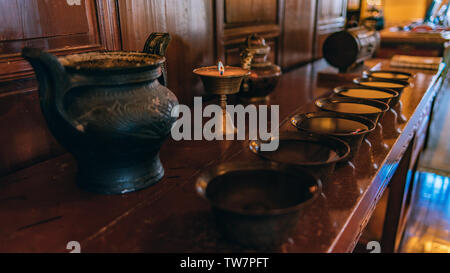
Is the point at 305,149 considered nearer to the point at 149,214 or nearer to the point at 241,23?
the point at 149,214

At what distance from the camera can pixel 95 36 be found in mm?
1323

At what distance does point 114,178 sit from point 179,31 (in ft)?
3.09

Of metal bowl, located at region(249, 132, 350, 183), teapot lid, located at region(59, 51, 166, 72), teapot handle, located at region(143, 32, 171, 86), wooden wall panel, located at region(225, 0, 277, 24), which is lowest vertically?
metal bowl, located at region(249, 132, 350, 183)

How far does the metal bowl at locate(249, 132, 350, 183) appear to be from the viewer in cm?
103

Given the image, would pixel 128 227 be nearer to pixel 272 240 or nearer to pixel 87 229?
pixel 87 229

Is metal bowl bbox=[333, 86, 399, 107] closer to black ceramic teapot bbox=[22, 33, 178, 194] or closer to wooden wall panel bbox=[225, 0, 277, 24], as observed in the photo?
wooden wall panel bbox=[225, 0, 277, 24]

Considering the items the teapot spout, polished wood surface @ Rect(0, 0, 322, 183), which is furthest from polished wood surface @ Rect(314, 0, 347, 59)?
the teapot spout

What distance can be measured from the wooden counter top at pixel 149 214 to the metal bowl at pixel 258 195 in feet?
0.20

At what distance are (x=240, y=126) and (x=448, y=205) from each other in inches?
102

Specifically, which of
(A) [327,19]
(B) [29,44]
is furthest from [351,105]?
(A) [327,19]

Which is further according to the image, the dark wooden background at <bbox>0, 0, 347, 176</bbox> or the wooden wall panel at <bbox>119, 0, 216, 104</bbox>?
the wooden wall panel at <bbox>119, 0, 216, 104</bbox>

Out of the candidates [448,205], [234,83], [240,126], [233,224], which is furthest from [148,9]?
[448,205]

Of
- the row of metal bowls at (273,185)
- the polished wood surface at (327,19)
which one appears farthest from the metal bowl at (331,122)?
the polished wood surface at (327,19)

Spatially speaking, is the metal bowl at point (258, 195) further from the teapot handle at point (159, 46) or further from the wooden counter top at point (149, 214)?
the teapot handle at point (159, 46)
